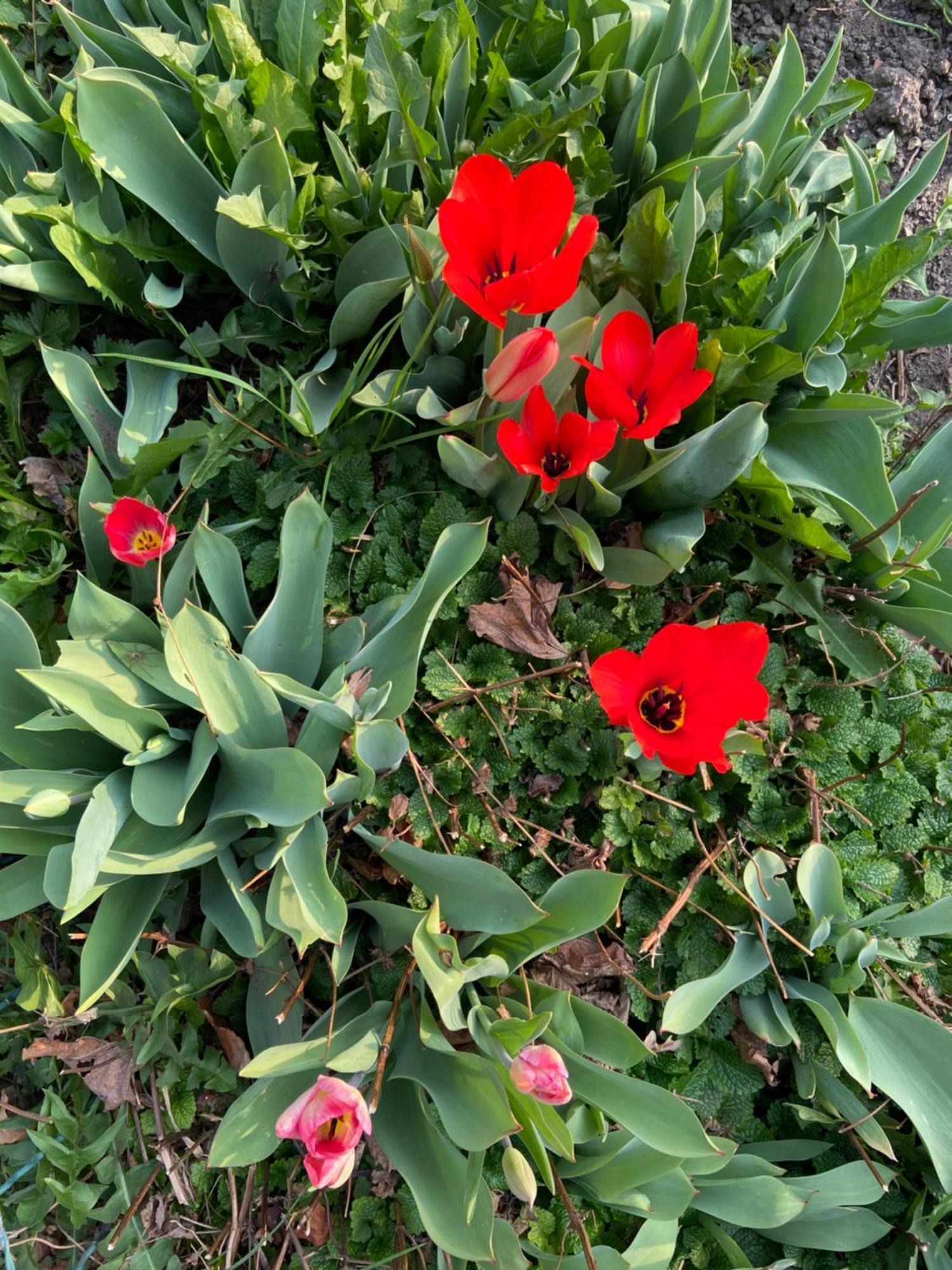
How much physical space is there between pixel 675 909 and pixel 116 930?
0.87 m

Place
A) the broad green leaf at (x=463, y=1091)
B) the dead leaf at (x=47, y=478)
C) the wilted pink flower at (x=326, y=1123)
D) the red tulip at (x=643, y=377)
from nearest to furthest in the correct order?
the wilted pink flower at (x=326, y=1123) → the broad green leaf at (x=463, y=1091) → the red tulip at (x=643, y=377) → the dead leaf at (x=47, y=478)

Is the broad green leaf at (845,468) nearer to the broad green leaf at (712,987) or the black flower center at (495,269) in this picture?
the black flower center at (495,269)

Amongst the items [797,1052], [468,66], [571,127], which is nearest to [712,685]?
[797,1052]

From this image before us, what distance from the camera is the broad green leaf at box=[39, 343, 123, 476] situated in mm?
1512

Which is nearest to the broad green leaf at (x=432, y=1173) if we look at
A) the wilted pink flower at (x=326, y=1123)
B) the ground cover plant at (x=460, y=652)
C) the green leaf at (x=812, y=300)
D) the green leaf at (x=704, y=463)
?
the ground cover plant at (x=460, y=652)

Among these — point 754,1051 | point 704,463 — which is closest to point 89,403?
point 704,463

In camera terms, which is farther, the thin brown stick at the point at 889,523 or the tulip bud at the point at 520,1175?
the thin brown stick at the point at 889,523

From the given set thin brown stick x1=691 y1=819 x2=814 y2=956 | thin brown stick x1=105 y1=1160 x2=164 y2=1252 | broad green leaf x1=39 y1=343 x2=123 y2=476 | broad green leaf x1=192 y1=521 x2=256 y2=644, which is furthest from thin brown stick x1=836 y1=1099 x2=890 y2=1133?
broad green leaf x1=39 y1=343 x2=123 y2=476

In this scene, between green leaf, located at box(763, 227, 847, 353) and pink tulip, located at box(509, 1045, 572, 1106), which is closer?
pink tulip, located at box(509, 1045, 572, 1106)

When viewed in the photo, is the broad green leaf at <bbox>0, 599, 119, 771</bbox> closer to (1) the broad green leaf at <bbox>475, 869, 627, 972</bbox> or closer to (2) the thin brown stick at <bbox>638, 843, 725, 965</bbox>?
(1) the broad green leaf at <bbox>475, 869, 627, 972</bbox>

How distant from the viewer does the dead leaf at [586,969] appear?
1504mm

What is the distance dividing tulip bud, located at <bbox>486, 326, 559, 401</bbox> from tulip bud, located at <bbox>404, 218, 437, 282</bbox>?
0.23 meters

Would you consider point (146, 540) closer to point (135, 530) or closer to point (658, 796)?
point (135, 530)

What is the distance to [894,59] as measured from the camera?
7.42 ft
